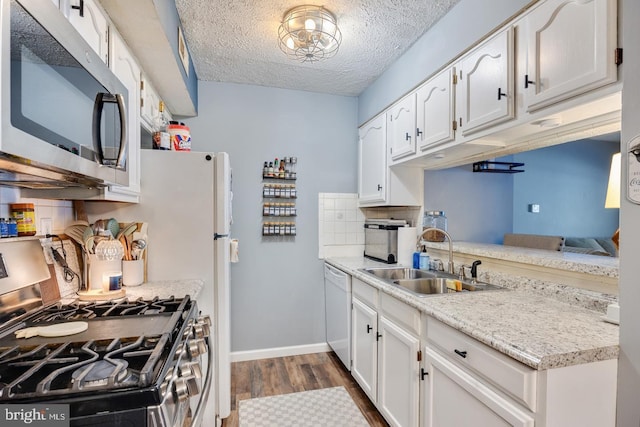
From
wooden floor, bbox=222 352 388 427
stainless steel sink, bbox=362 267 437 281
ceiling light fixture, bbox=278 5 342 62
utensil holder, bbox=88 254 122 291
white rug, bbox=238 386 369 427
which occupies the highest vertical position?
ceiling light fixture, bbox=278 5 342 62

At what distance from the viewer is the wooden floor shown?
2170 mm

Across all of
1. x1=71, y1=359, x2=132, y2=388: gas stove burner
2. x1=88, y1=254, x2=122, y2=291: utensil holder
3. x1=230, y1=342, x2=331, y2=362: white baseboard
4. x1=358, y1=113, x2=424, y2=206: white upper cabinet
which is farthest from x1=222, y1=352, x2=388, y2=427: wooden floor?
x1=71, y1=359, x2=132, y2=388: gas stove burner

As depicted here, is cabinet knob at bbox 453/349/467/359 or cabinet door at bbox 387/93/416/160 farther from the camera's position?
cabinet door at bbox 387/93/416/160

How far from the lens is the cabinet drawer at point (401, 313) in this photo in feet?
5.07

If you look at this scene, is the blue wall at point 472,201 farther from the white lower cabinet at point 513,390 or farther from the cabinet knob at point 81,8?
the cabinet knob at point 81,8

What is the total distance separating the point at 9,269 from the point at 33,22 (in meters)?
0.89

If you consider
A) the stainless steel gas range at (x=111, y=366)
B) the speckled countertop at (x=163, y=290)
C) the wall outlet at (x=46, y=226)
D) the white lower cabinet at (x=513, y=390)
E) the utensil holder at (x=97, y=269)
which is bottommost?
the white lower cabinet at (x=513, y=390)

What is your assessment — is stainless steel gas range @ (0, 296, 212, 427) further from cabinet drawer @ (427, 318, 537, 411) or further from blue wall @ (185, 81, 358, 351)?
blue wall @ (185, 81, 358, 351)

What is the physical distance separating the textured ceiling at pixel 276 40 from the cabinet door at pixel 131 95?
1.43 ft

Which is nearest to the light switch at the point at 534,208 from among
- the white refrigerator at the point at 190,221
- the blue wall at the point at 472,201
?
the blue wall at the point at 472,201

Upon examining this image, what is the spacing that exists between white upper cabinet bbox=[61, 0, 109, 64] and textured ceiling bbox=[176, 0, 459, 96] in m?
0.56

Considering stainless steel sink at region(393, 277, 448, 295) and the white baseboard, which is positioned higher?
stainless steel sink at region(393, 277, 448, 295)

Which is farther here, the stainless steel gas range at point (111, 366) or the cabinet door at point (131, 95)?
the cabinet door at point (131, 95)

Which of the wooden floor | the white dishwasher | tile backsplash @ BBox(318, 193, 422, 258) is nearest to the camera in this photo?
the wooden floor
